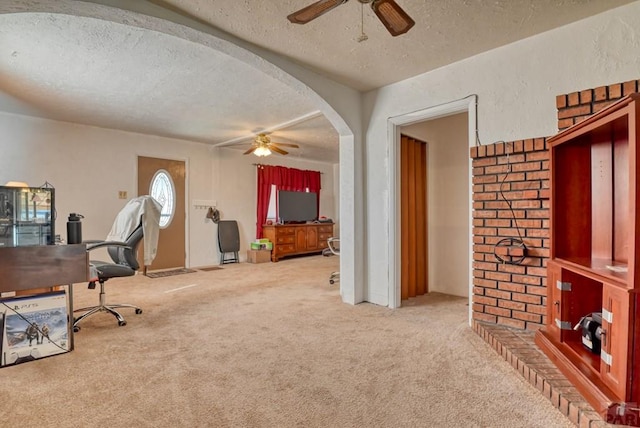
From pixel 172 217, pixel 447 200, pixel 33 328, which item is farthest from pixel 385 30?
pixel 172 217

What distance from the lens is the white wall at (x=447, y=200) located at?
383cm

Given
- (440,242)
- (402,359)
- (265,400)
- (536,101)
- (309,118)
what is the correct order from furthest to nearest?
(309,118) → (440,242) → (536,101) → (402,359) → (265,400)

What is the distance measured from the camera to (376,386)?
181cm

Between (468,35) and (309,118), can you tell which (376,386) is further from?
(309,118)

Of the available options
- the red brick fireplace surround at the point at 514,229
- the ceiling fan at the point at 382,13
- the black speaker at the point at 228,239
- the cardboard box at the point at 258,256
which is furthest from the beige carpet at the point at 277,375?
the cardboard box at the point at 258,256

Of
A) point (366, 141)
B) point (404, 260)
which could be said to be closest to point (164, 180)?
point (366, 141)

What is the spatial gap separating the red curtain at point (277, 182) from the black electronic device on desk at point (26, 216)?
4.85 metres

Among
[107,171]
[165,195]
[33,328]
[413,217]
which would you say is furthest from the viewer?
[165,195]

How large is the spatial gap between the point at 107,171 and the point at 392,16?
5061mm

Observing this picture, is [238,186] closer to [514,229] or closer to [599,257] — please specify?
[514,229]

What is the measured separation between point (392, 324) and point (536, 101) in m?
2.08

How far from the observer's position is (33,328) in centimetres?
217

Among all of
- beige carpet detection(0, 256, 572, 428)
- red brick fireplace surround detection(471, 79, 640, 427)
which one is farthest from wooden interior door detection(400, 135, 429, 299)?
red brick fireplace surround detection(471, 79, 640, 427)

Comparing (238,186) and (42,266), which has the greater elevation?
(238,186)
